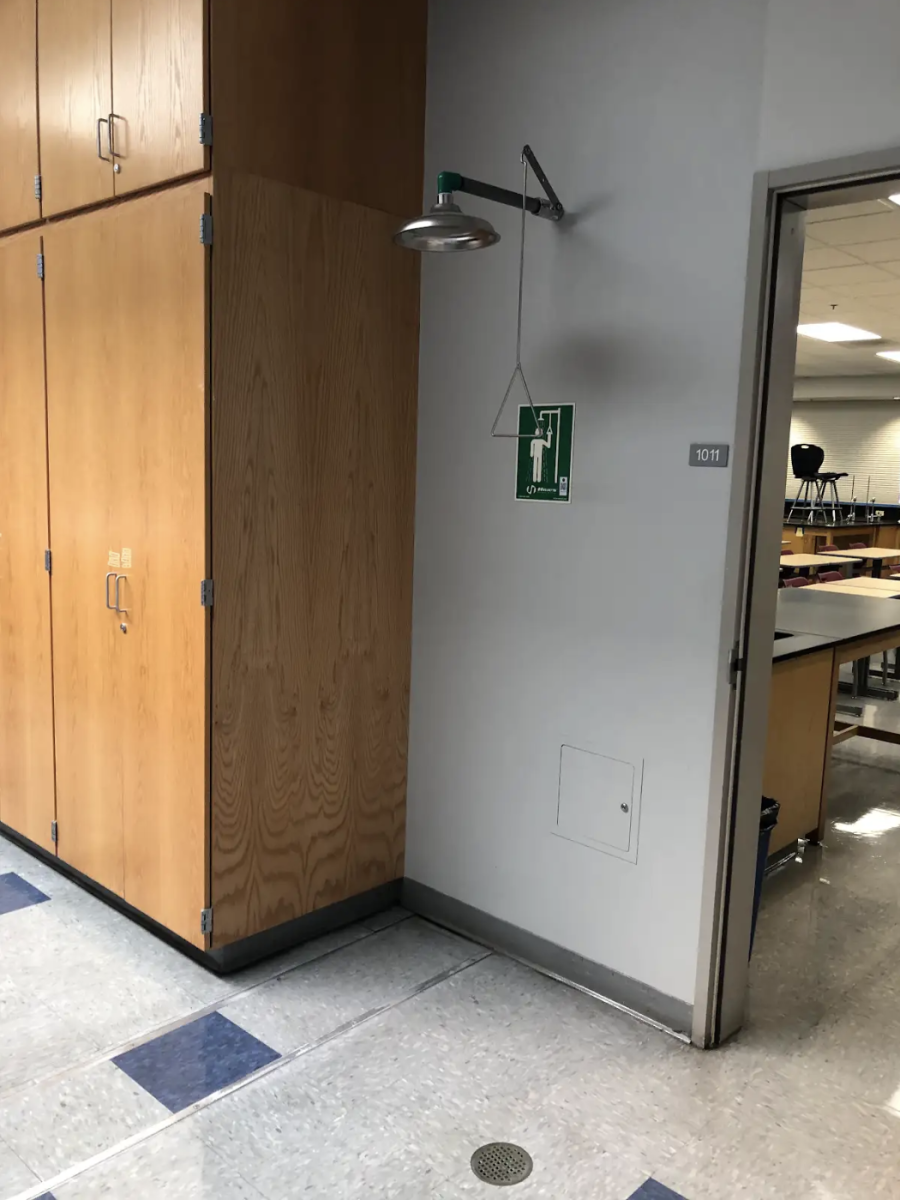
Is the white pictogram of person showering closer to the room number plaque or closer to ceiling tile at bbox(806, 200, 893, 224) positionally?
the room number plaque

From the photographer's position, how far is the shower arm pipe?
93.7 inches

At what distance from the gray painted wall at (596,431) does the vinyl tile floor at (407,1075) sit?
1.01ft

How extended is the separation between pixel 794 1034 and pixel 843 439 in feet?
48.6

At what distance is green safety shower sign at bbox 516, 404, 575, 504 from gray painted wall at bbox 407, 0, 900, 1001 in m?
0.04

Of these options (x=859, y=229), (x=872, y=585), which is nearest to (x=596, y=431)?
(x=859, y=229)

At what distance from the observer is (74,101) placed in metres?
3.02

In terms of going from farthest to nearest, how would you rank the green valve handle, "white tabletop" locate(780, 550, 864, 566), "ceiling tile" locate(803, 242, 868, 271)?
"white tabletop" locate(780, 550, 864, 566), "ceiling tile" locate(803, 242, 868, 271), the green valve handle

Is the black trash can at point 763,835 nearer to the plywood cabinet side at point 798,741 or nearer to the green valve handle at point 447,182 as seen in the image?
the plywood cabinet side at point 798,741

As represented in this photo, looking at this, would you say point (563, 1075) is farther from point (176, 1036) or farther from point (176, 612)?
Result: point (176, 612)

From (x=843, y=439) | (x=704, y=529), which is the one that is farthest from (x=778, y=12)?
(x=843, y=439)

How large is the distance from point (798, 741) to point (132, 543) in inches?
111

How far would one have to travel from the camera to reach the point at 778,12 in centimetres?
227

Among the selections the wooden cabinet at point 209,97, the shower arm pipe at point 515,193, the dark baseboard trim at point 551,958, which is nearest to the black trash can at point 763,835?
the dark baseboard trim at point 551,958

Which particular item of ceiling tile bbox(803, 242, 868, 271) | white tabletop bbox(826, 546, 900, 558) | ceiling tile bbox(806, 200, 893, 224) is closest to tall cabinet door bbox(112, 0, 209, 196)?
ceiling tile bbox(806, 200, 893, 224)
